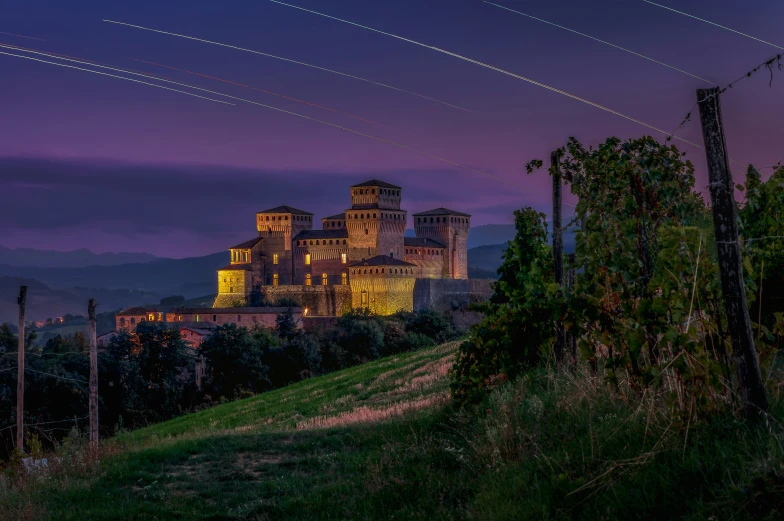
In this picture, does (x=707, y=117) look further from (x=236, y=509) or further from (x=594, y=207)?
(x=236, y=509)

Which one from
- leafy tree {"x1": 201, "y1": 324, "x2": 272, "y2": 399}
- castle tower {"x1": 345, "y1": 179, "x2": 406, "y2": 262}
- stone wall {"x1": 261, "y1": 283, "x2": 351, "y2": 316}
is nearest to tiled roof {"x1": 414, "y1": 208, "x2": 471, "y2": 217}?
castle tower {"x1": 345, "y1": 179, "x2": 406, "y2": 262}

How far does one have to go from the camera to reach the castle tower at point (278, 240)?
4063 inches

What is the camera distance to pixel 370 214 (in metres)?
101

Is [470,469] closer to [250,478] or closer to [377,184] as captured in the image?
[250,478]

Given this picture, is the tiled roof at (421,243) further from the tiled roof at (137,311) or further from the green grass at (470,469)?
the green grass at (470,469)

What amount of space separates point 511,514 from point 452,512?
1.06 metres

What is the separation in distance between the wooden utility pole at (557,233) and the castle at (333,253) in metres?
80.7

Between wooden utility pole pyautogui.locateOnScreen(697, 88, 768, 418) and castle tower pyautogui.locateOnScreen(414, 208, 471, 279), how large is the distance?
100 metres

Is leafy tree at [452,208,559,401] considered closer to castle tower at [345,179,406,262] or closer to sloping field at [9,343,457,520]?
sloping field at [9,343,457,520]

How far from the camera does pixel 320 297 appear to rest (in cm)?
9575

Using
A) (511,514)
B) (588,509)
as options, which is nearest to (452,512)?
(511,514)

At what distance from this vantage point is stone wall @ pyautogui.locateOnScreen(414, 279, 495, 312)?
93.8 meters

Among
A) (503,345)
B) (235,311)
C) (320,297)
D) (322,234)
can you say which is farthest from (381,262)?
(503,345)

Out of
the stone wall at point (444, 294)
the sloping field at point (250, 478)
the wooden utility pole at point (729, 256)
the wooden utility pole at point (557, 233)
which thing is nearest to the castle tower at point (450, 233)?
the stone wall at point (444, 294)
